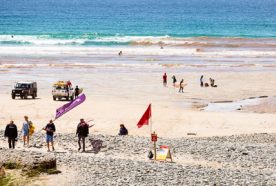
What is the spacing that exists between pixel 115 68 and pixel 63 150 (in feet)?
138

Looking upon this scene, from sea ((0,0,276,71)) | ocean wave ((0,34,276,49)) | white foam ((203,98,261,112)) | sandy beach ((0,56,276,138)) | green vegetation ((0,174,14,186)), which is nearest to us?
green vegetation ((0,174,14,186))

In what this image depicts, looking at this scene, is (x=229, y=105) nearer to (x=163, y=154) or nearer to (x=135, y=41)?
(x=163, y=154)

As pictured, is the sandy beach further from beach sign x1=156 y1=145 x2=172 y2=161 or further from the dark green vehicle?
beach sign x1=156 y1=145 x2=172 y2=161

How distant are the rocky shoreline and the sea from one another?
151 feet

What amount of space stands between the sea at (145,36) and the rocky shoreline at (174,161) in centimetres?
4617

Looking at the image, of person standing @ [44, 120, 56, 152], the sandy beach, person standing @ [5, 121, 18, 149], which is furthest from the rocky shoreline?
the sandy beach

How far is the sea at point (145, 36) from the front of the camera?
8869 centimetres

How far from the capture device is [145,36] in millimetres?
124812

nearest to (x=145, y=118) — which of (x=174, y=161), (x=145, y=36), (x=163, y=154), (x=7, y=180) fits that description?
(x=163, y=154)

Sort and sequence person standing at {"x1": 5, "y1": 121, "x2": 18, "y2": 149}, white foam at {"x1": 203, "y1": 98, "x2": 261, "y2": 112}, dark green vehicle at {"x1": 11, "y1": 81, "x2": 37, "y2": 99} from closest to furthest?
person standing at {"x1": 5, "y1": 121, "x2": 18, "y2": 149} → white foam at {"x1": 203, "y1": 98, "x2": 261, "y2": 112} → dark green vehicle at {"x1": 11, "y1": 81, "x2": 37, "y2": 99}

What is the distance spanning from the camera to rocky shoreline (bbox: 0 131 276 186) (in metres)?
22.5

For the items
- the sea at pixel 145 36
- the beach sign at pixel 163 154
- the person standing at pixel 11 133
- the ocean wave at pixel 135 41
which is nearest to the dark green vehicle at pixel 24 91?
the person standing at pixel 11 133

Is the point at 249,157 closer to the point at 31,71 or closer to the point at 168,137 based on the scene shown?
the point at 168,137

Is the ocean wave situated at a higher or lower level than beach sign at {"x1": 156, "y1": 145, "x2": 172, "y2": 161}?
higher
